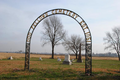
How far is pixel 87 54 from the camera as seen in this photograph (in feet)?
29.2

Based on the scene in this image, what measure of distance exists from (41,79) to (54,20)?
31.0m

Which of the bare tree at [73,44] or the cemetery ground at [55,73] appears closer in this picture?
the cemetery ground at [55,73]

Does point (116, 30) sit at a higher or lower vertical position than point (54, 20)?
lower

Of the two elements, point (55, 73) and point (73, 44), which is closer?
point (55, 73)

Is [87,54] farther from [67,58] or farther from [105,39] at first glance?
[105,39]

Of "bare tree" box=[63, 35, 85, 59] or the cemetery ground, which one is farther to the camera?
"bare tree" box=[63, 35, 85, 59]

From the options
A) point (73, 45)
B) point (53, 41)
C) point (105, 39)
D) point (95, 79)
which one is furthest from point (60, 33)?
point (95, 79)

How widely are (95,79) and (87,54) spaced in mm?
2157

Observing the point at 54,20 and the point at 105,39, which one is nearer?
the point at 54,20

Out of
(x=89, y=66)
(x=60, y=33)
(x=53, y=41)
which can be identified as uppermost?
(x=60, y=33)

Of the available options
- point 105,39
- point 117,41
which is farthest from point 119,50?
point 105,39

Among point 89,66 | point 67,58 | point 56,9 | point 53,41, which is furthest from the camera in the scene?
point 53,41

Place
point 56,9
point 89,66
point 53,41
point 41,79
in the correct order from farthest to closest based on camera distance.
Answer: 1. point 53,41
2. point 56,9
3. point 89,66
4. point 41,79

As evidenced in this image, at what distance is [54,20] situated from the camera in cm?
3684
